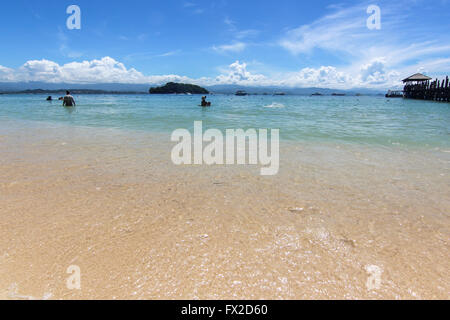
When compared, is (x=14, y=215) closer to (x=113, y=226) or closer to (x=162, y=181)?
(x=113, y=226)

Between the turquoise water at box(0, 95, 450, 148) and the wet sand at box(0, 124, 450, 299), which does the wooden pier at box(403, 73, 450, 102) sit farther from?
the wet sand at box(0, 124, 450, 299)

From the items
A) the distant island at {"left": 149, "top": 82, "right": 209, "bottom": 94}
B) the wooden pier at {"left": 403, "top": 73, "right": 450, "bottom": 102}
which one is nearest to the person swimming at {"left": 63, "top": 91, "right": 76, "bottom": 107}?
the wooden pier at {"left": 403, "top": 73, "right": 450, "bottom": 102}

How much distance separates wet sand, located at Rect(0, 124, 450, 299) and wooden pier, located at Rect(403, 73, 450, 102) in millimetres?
62423

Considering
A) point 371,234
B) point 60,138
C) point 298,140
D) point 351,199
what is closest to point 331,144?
point 298,140

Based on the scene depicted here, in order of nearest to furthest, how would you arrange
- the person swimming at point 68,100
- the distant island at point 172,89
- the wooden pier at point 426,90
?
the person swimming at point 68,100
the wooden pier at point 426,90
the distant island at point 172,89

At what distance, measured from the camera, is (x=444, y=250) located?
8.81 ft

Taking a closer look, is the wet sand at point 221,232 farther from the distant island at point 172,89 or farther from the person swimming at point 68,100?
the distant island at point 172,89

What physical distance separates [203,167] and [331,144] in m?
5.39

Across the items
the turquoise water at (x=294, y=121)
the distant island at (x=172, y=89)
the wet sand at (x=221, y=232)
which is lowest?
the wet sand at (x=221, y=232)

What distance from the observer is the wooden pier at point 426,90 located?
50344 mm

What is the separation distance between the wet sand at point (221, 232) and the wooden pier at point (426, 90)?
6242cm

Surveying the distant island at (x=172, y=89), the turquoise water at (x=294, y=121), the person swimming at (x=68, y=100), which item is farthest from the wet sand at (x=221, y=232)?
the distant island at (x=172, y=89)

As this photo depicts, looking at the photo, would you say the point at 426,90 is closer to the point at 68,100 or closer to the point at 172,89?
the point at 68,100

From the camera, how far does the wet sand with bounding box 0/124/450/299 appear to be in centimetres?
216
